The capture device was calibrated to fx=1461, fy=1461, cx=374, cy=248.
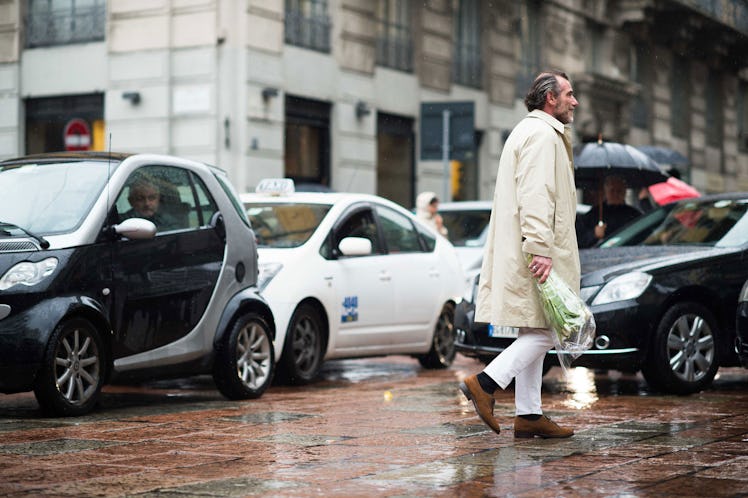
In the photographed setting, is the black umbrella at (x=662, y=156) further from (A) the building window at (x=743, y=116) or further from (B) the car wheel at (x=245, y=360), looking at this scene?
(A) the building window at (x=743, y=116)

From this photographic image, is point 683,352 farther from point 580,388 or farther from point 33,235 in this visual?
point 33,235

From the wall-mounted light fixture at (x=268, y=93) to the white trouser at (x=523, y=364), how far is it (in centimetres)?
1514

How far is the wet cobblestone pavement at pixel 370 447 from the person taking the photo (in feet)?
18.7

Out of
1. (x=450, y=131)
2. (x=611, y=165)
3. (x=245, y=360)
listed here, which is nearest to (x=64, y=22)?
(x=450, y=131)

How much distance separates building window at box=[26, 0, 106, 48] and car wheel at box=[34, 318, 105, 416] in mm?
Result: 14957

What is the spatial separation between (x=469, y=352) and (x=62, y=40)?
14.4m

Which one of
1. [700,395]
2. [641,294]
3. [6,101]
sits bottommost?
[700,395]

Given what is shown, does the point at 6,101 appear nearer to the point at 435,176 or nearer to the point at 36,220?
the point at 435,176

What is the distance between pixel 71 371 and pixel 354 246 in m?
3.63

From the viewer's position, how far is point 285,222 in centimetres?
1175

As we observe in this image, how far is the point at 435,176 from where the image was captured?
90.3ft

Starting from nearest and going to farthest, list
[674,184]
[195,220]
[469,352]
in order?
[195,220] → [469,352] → [674,184]

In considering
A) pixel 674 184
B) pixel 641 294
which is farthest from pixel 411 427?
pixel 674 184

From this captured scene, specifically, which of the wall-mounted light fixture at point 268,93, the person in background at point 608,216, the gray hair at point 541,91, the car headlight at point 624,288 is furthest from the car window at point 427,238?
the wall-mounted light fixture at point 268,93
